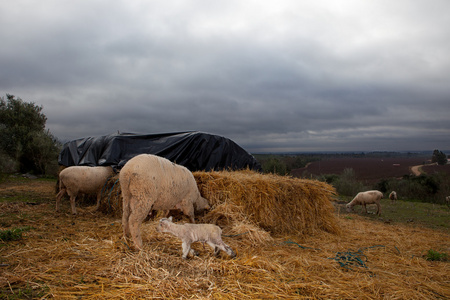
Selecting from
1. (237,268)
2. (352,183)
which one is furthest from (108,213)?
(352,183)

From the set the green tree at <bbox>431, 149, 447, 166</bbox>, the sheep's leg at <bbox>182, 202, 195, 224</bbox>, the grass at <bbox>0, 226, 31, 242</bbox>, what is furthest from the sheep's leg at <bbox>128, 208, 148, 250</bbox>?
the green tree at <bbox>431, 149, 447, 166</bbox>

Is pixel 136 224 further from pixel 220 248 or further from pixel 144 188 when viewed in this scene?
pixel 220 248

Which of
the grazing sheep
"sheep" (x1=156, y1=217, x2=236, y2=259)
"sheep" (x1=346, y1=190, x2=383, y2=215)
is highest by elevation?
"sheep" (x1=156, y1=217, x2=236, y2=259)

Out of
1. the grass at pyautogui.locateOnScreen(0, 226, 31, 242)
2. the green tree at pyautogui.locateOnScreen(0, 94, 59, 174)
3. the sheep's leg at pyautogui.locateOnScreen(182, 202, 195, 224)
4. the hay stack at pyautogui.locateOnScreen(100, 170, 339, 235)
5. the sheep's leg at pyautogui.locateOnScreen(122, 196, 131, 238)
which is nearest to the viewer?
the sheep's leg at pyautogui.locateOnScreen(122, 196, 131, 238)

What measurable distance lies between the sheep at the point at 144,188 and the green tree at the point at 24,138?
2412cm

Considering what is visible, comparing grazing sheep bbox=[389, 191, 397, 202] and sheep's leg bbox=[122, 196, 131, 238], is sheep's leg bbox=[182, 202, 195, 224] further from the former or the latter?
grazing sheep bbox=[389, 191, 397, 202]

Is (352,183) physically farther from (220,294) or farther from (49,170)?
(49,170)

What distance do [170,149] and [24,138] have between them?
912 inches

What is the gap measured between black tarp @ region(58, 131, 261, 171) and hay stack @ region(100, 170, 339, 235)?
230 cm

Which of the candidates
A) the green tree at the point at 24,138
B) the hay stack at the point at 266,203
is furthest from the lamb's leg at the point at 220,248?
the green tree at the point at 24,138

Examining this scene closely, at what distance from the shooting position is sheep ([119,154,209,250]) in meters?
4.11

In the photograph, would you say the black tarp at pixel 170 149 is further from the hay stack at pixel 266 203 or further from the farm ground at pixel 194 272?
the farm ground at pixel 194 272

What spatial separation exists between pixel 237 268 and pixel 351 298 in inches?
57.1

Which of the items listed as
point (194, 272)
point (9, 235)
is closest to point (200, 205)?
point (194, 272)
